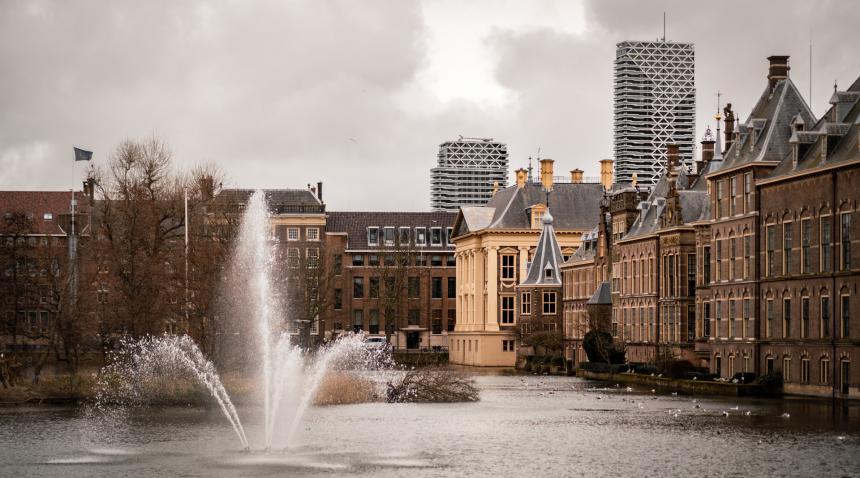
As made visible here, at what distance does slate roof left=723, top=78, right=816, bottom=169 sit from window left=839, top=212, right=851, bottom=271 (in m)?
9.26

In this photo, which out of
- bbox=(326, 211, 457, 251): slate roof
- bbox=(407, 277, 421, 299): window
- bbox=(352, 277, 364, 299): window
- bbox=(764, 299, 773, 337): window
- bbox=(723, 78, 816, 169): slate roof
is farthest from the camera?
bbox=(326, 211, 457, 251): slate roof

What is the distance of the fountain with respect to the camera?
153 feet

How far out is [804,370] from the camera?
65.3m

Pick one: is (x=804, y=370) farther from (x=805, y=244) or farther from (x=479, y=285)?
(x=479, y=285)

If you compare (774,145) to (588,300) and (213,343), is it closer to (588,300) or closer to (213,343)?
(213,343)

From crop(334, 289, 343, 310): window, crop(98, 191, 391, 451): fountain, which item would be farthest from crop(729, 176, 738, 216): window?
crop(334, 289, 343, 310): window

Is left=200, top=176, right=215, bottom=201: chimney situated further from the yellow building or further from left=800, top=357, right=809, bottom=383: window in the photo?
the yellow building

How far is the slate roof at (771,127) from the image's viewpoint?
70.6 m

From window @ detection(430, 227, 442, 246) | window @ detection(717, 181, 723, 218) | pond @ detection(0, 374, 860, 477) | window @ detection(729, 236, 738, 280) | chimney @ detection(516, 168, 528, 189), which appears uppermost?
chimney @ detection(516, 168, 528, 189)

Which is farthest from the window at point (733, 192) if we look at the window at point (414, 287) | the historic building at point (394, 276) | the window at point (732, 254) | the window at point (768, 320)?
the window at point (414, 287)

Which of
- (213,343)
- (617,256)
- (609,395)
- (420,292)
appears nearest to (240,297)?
(213,343)

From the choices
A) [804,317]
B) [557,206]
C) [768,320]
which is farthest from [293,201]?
[804,317]

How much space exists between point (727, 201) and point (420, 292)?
77.8 metres

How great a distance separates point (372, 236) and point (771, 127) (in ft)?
272
